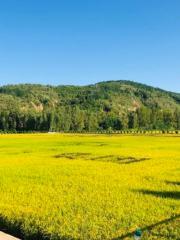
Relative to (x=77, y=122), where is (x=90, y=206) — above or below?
below

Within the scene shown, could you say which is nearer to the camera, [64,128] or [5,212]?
[5,212]

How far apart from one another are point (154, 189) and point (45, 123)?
416 feet

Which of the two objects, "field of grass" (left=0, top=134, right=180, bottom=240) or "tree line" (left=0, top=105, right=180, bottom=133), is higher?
"tree line" (left=0, top=105, right=180, bottom=133)

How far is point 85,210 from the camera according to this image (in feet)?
26.8

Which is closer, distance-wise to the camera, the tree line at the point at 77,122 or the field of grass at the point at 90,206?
the field of grass at the point at 90,206

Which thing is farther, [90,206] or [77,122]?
[77,122]

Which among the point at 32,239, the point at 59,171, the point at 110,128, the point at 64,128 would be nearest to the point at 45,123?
the point at 64,128

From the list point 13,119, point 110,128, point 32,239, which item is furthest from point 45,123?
point 32,239

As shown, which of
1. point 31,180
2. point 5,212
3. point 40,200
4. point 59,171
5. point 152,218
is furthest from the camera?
point 59,171

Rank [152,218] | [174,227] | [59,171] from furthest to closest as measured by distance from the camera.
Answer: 1. [59,171]
2. [152,218]
3. [174,227]

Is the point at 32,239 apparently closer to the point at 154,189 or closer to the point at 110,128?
the point at 154,189

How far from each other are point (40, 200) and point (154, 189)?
4.64 metres

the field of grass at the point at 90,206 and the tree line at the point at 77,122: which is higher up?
the tree line at the point at 77,122

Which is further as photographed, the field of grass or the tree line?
the tree line
